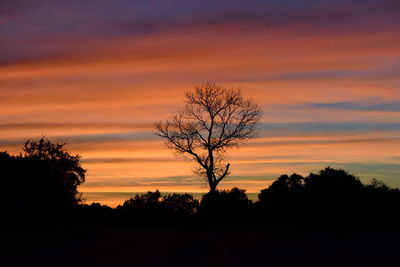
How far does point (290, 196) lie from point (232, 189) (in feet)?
19.5

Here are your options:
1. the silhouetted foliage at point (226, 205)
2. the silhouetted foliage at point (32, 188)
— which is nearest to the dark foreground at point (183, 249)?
the silhouetted foliage at point (32, 188)

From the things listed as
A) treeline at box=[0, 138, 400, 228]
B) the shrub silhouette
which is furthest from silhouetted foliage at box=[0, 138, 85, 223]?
the shrub silhouette

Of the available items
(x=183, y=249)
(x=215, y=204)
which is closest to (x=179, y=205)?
(x=215, y=204)

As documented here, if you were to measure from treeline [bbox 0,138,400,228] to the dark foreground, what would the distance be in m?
4.89

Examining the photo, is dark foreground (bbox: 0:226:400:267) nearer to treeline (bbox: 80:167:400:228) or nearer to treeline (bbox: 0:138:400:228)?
treeline (bbox: 0:138:400:228)

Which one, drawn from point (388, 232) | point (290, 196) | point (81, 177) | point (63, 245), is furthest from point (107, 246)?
point (81, 177)

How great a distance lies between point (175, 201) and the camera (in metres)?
53.8

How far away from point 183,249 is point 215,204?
26.0 meters

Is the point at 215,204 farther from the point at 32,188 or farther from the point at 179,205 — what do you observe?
the point at 32,188

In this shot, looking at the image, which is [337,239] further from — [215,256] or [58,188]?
[58,188]

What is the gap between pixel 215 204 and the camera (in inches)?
2072

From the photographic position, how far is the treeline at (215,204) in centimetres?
3706

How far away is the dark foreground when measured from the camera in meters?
21.5

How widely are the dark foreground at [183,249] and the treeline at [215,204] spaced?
489 centimetres
